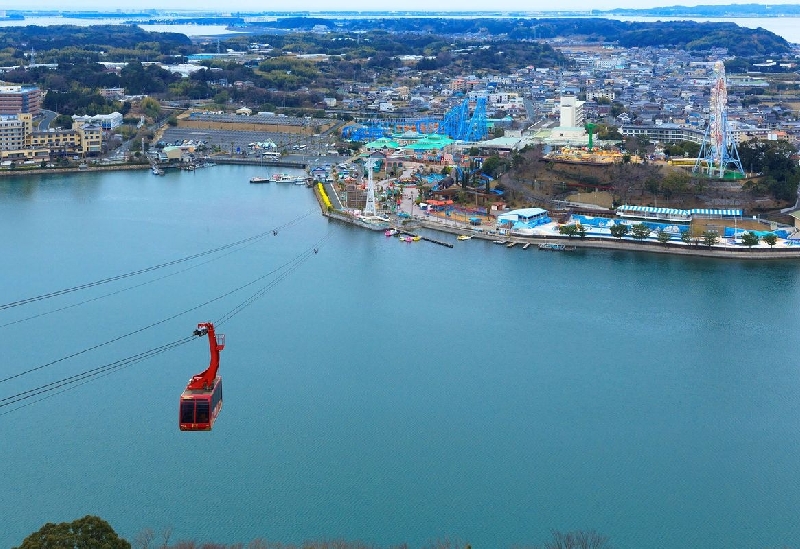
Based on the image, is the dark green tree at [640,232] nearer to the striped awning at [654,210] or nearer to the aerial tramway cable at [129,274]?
the striped awning at [654,210]

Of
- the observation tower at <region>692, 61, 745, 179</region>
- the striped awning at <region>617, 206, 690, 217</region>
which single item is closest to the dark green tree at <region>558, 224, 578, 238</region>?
the striped awning at <region>617, 206, 690, 217</region>

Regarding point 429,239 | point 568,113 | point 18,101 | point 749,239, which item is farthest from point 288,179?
point 18,101

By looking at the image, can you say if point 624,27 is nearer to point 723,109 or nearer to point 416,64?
point 416,64

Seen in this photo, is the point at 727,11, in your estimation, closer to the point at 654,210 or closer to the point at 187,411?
the point at 654,210

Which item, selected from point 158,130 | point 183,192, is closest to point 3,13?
point 158,130

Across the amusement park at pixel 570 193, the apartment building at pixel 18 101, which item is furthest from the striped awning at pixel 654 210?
the apartment building at pixel 18 101

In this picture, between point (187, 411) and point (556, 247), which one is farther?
point (556, 247)

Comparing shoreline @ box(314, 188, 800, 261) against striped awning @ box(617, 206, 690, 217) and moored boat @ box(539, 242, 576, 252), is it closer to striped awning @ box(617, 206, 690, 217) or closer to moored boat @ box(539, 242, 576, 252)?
moored boat @ box(539, 242, 576, 252)
